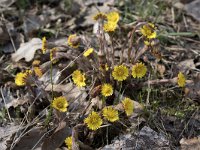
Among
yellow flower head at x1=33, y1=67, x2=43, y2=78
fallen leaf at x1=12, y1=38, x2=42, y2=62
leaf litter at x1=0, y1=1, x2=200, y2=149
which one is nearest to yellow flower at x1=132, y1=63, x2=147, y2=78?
leaf litter at x1=0, y1=1, x2=200, y2=149

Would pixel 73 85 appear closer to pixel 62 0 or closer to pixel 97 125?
pixel 97 125

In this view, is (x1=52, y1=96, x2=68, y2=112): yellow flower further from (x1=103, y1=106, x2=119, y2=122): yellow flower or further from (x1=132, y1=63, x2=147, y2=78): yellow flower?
(x1=132, y1=63, x2=147, y2=78): yellow flower

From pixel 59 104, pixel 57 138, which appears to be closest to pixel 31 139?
pixel 57 138

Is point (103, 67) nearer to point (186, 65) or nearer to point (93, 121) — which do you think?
point (93, 121)

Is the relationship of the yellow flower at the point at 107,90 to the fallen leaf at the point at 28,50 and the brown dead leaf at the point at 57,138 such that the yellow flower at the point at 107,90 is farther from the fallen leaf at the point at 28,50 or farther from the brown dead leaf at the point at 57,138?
the fallen leaf at the point at 28,50

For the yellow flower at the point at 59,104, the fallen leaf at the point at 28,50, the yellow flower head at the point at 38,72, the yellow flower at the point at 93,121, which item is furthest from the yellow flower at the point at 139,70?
the fallen leaf at the point at 28,50
